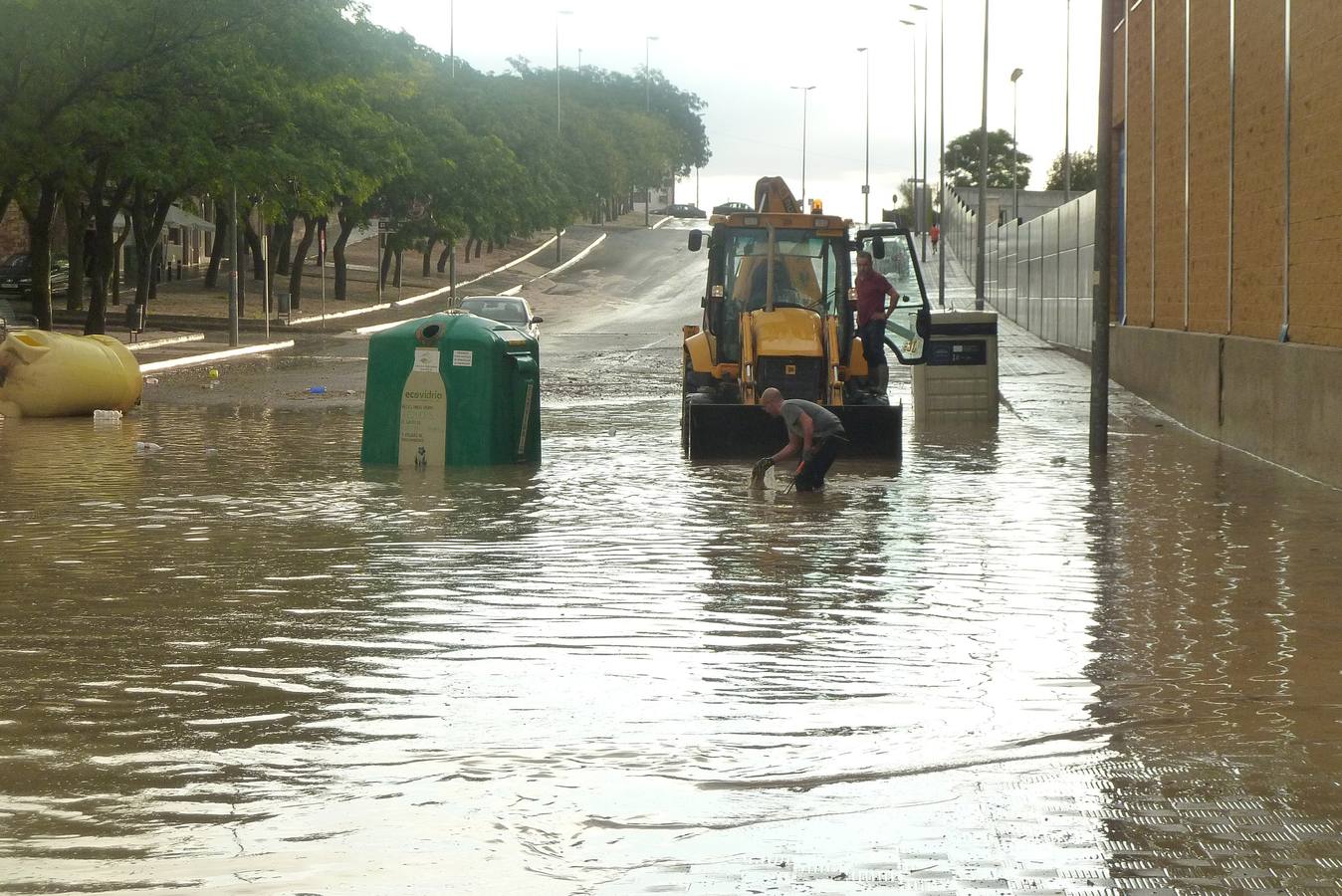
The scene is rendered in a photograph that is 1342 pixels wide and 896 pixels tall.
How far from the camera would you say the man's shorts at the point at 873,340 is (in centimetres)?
2108

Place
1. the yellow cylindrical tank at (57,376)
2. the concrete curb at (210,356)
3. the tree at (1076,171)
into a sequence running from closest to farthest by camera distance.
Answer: the yellow cylindrical tank at (57,376), the concrete curb at (210,356), the tree at (1076,171)

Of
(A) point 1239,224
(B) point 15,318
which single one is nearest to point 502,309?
(B) point 15,318

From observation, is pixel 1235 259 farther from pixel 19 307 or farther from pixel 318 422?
pixel 19 307

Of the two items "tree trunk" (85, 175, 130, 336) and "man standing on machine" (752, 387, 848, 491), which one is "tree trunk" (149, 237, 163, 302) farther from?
"man standing on machine" (752, 387, 848, 491)

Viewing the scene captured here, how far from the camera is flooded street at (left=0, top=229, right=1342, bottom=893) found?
5594 mm

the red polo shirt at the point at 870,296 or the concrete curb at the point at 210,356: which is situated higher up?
the red polo shirt at the point at 870,296

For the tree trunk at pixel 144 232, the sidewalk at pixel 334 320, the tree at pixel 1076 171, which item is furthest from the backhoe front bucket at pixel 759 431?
the tree at pixel 1076 171

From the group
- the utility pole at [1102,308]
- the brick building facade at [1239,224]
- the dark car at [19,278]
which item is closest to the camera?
the brick building facade at [1239,224]

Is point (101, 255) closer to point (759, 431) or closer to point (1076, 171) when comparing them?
point (759, 431)

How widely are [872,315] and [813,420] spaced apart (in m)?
5.51

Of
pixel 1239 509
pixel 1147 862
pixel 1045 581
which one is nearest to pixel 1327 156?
pixel 1239 509

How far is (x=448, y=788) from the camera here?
630cm

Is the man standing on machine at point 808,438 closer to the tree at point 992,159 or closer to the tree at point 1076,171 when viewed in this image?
the tree at point 1076,171

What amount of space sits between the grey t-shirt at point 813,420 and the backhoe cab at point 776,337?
8.37 ft
